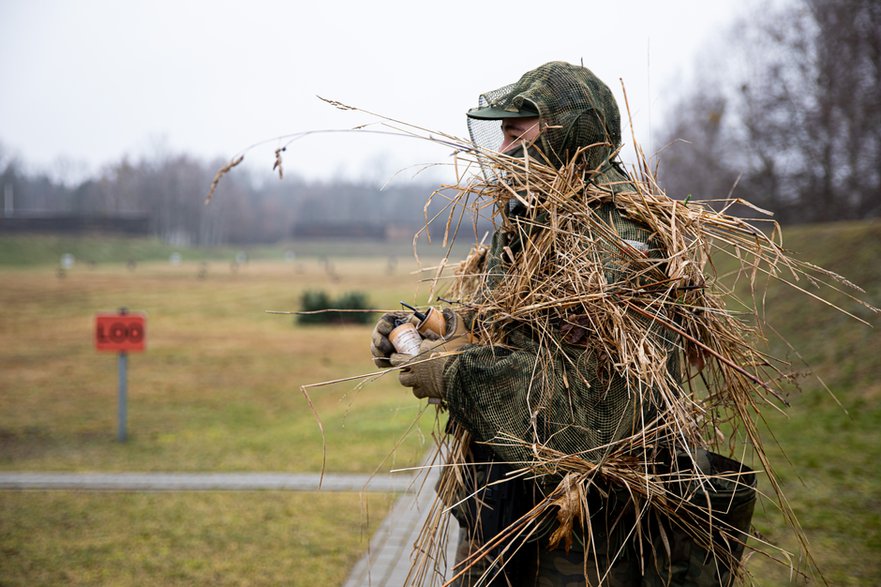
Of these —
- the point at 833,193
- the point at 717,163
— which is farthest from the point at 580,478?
the point at 717,163

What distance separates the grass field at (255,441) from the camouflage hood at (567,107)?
72 centimetres

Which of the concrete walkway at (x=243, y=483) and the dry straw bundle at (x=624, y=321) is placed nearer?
the dry straw bundle at (x=624, y=321)

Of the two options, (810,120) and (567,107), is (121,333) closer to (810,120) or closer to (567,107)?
(567,107)

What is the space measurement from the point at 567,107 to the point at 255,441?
23.5 ft

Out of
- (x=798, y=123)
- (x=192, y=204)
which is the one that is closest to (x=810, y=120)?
(x=798, y=123)

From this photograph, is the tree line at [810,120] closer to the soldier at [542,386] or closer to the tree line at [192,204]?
the soldier at [542,386]

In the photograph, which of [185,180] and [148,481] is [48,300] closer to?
[148,481]

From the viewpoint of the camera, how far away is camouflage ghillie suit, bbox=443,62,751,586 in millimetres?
1920

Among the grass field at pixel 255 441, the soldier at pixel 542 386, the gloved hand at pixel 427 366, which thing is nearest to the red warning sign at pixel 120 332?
the grass field at pixel 255 441

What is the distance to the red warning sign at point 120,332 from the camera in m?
8.11

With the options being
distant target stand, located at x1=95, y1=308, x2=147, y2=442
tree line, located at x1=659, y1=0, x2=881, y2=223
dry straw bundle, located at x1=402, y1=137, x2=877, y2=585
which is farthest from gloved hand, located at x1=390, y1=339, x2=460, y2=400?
tree line, located at x1=659, y1=0, x2=881, y2=223

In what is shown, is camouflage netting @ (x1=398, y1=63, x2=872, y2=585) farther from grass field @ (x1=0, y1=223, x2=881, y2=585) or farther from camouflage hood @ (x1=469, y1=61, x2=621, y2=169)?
grass field @ (x1=0, y1=223, x2=881, y2=585)

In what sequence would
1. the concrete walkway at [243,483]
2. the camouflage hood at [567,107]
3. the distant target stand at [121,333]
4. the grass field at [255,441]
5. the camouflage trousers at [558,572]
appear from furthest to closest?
the distant target stand at [121,333] → the concrete walkway at [243,483] → the grass field at [255,441] → the camouflage hood at [567,107] → the camouflage trousers at [558,572]

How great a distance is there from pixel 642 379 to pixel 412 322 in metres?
0.68
